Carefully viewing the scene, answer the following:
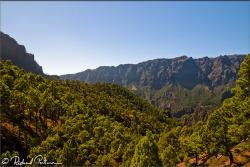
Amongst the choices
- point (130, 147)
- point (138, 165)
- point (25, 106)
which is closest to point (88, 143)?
point (130, 147)

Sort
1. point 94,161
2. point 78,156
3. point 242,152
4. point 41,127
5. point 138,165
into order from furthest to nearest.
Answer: point 41,127 < point 94,161 < point 78,156 < point 242,152 < point 138,165

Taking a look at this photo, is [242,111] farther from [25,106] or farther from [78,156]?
[25,106]

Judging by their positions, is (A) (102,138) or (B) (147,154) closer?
(B) (147,154)

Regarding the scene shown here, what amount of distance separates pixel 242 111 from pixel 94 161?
67660mm

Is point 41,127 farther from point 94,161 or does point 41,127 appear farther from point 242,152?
point 242,152

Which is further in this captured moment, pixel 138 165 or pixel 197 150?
pixel 197 150

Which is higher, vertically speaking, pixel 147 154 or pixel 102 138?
pixel 147 154

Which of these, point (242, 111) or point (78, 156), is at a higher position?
point (242, 111)

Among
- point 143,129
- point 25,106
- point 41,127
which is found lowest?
point 143,129

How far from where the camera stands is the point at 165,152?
93500mm

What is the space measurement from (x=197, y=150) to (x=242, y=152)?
46.2 ft

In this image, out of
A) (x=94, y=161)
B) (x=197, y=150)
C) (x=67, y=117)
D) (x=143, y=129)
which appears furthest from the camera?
(x=143, y=129)

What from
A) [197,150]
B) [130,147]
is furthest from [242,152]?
[130,147]

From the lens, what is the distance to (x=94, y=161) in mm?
98562
